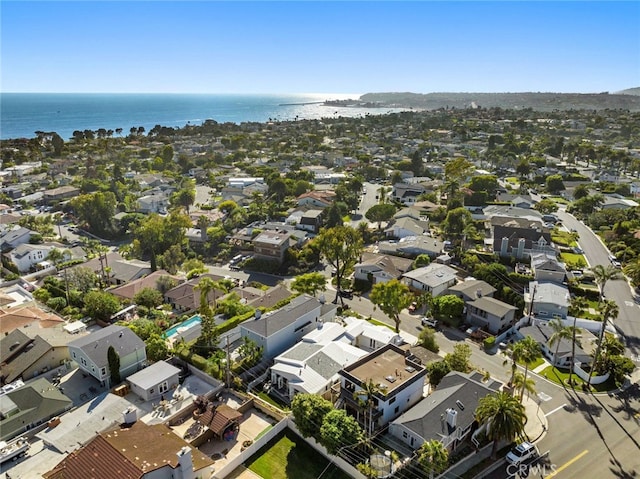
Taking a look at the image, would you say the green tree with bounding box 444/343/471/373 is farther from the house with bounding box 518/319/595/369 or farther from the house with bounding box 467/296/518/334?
the house with bounding box 467/296/518/334

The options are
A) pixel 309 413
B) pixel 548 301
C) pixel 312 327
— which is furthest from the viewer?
pixel 548 301

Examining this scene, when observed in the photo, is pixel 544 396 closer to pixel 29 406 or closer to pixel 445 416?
pixel 445 416

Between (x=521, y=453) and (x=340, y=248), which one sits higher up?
(x=340, y=248)

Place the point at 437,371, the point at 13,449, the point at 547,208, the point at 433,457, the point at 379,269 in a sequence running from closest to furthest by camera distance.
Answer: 1. the point at 433,457
2. the point at 13,449
3. the point at 437,371
4. the point at 379,269
5. the point at 547,208

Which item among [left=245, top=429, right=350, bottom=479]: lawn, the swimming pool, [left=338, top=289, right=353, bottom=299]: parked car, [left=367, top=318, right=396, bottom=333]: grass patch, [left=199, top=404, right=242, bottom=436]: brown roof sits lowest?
[left=338, top=289, right=353, bottom=299]: parked car

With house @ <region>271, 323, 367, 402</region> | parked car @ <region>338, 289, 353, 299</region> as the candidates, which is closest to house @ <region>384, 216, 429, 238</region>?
parked car @ <region>338, 289, 353, 299</region>

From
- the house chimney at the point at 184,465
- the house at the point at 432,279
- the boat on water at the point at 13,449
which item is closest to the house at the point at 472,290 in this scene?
the house at the point at 432,279

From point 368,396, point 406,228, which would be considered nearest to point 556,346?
point 368,396

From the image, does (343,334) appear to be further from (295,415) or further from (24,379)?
(24,379)
